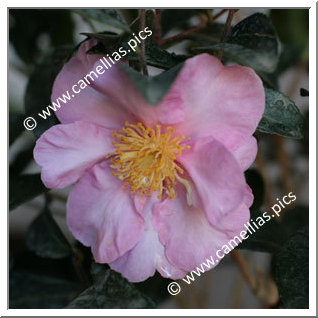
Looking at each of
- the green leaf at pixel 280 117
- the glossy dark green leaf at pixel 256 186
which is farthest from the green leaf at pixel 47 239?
the green leaf at pixel 280 117

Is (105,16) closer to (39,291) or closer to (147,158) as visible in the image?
(147,158)

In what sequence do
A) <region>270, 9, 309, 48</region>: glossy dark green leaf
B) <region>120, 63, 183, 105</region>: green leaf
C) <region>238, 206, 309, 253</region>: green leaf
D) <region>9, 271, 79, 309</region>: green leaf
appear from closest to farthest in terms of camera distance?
<region>120, 63, 183, 105</region>: green leaf
<region>238, 206, 309, 253</region>: green leaf
<region>9, 271, 79, 309</region>: green leaf
<region>270, 9, 309, 48</region>: glossy dark green leaf

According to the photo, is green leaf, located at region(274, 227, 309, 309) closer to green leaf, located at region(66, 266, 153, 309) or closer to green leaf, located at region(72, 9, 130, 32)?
green leaf, located at region(66, 266, 153, 309)

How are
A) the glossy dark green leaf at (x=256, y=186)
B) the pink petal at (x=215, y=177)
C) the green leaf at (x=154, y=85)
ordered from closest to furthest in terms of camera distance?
the green leaf at (x=154, y=85) → the pink petal at (x=215, y=177) → the glossy dark green leaf at (x=256, y=186)

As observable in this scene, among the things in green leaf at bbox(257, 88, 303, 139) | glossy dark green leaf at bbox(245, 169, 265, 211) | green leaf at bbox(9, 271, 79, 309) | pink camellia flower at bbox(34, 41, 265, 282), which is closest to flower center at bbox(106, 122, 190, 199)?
pink camellia flower at bbox(34, 41, 265, 282)

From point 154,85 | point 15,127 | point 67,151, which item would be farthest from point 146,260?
point 15,127

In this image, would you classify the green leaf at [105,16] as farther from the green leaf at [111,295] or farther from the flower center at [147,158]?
the green leaf at [111,295]

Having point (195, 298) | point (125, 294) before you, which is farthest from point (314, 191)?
point (195, 298)
